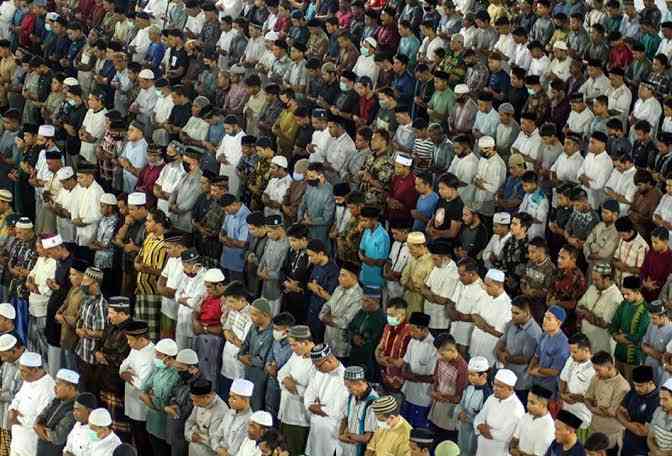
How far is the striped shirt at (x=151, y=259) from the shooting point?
15422 mm

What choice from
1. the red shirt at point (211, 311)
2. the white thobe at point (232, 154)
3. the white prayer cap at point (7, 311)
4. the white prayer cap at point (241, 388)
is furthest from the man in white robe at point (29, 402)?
the white thobe at point (232, 154)

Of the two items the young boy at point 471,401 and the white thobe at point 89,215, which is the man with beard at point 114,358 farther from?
the young boy at point 471,401

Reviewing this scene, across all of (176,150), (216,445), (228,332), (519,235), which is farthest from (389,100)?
(216,445)

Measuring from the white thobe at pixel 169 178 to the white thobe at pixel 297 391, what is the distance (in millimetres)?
4823

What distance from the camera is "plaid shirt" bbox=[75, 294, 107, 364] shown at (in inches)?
557

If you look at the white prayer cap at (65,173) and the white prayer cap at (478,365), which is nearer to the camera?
the white prayer cap at (478,365)

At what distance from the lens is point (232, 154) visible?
18.3m

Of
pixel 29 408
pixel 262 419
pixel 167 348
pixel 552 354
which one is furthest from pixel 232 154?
pixel 262 419

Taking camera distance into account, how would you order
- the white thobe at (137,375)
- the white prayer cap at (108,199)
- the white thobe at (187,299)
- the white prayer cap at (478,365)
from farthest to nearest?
1. the white prayer cap at (108,199)
2. the white thobe at (187,299)
3. the white thobe at (137,375)
4. the white prayer cap at (478,365)

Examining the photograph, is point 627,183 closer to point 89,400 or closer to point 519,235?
point 519,235

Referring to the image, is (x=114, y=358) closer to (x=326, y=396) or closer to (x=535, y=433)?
(x=326, y=396)

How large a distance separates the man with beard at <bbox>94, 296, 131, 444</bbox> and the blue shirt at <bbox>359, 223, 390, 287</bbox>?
274 centimetres

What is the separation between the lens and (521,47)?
2069 centimetres

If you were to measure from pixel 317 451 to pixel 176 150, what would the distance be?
590cm
